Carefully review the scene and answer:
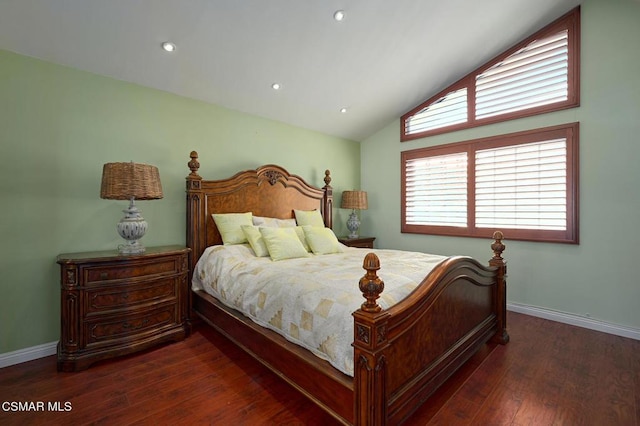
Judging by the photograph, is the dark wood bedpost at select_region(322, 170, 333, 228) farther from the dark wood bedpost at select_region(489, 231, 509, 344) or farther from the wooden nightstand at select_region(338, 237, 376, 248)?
the dark wood bedpost at select_region(489, 231, 509, 344)

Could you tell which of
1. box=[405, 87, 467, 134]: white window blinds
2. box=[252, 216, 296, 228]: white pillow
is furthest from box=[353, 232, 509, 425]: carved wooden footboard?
box=[405, 87, 467, 134]: white window blinds

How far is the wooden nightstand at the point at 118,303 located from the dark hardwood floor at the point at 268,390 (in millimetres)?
127

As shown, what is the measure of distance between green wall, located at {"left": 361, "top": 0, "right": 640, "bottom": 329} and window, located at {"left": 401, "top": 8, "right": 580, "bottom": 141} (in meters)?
0.11

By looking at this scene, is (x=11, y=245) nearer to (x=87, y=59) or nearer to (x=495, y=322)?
(x=87, y=59)

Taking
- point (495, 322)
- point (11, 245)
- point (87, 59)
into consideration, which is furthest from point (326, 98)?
point (11, 245)

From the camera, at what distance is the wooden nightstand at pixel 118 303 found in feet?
7.05

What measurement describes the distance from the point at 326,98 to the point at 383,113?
1.10 meters

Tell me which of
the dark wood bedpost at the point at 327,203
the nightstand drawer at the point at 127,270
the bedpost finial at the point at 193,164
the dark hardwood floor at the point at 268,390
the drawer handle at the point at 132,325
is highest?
the bedpost finial at the point at 193,164

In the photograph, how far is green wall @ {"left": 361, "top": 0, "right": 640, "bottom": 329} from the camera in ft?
9.16

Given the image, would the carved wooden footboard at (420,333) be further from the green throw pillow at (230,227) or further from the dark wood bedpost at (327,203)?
the dark wood bedpost at (327,203)

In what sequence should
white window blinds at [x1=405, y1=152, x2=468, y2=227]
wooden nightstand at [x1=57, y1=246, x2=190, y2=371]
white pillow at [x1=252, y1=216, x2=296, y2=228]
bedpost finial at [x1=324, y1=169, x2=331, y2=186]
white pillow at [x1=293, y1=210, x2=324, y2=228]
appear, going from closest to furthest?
wooden nightstand at [x1=57, y1=246, x2=190, y2=371]
white pillow at [x1=252, y1=216, x2=296, y2=228]
white pillow at [x1=293, y1=210, x2=324, y2=228]
white window blinds at [x1=405, y1=152, x2=468, y2=227]
bedpost finial at [x1=324, y1=169, x2=331, y2=186]

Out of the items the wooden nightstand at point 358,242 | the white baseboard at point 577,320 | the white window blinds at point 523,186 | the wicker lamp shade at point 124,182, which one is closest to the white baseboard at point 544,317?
the white baseboard at point 577,320

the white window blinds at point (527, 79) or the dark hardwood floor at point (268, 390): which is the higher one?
the white window blinds at point (527, 79)

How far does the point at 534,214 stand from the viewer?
3.31m
